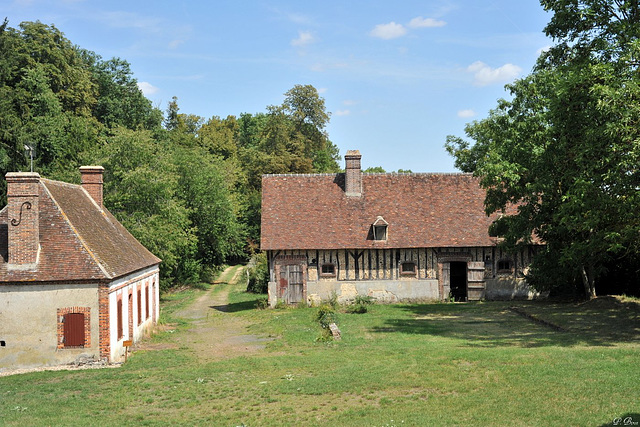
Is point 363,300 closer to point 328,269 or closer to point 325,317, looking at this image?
point 328,269

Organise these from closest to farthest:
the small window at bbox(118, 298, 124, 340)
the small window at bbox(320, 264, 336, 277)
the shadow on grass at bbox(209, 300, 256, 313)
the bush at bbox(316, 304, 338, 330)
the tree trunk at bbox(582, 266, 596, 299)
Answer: the small window at bbox(118, 298, 124, 340) < the bush at bbox(316, 304, 338, 330) < the tree trunk at bbox(582, 266, 596, 299) < the small window at bbox(320, 264, 336, 277) < the shadow on grass at bbox(209, 300, 256, 313)

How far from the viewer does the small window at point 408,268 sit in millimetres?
29688

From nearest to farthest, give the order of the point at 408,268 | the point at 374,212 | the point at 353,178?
1. the point at 408,268
2. the point at 374,212
3. the point at 353,178

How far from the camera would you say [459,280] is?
3244 centimetres

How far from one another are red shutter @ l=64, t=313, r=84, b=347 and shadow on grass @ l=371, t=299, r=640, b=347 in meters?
9.78

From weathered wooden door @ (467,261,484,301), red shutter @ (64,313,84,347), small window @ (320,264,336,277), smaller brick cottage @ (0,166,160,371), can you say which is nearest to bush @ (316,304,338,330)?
small window @ (320,264,336,277)

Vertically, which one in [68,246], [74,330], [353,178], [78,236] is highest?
[353,178]

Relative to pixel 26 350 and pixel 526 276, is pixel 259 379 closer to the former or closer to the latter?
pixel 26 350

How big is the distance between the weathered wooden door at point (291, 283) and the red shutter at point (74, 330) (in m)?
13.0

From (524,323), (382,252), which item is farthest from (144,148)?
(524,323)

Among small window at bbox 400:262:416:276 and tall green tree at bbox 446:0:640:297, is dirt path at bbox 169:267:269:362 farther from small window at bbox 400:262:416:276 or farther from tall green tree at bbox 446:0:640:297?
tall green tree at bbox 446:0:640:297

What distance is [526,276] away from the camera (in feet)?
93.4

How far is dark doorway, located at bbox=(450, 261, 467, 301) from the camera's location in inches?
1226

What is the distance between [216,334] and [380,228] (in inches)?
412
